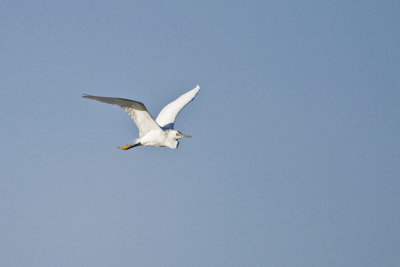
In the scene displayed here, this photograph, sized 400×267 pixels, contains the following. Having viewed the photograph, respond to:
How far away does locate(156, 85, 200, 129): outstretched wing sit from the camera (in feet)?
154

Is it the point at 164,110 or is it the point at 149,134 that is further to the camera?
the point at 164,110

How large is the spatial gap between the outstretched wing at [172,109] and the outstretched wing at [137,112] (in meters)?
3.55

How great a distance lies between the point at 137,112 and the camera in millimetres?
41000

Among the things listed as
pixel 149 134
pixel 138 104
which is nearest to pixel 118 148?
pixel 149 134

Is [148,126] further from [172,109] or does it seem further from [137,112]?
[172,109]

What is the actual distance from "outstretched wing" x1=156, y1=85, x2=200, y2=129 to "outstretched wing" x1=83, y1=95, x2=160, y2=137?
355cm

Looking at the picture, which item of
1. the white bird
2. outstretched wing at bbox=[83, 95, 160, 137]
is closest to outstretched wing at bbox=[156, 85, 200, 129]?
the white bird

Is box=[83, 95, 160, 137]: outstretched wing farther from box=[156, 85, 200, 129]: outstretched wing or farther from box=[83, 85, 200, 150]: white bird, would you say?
box=[156, 85, 200, 129]: outstretched wing

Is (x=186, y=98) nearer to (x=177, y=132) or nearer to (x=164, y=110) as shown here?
(x=164, y=110)

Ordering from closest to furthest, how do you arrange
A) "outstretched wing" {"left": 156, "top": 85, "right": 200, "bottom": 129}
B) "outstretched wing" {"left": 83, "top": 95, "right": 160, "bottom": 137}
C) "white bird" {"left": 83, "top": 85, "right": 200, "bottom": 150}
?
"outstretched wing" {"left": 83, "top": 95, "right": 160, "bottom": 137} < "white bird" {"left": 83, "top": 85, "right": 200, "bottom": 150} < "outstretched wing" {"left": 156, "top": 85, "right": 200, "bottom": 129}

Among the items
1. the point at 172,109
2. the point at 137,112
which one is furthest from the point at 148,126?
the point at 172,109

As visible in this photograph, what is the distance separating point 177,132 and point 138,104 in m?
4.44

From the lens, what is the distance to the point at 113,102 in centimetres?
3862

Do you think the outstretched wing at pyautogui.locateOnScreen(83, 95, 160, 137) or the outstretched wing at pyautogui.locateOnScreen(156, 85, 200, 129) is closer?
the outstretched wing at pyautogui.locateOnScreen(83, 95, 160, 137)
